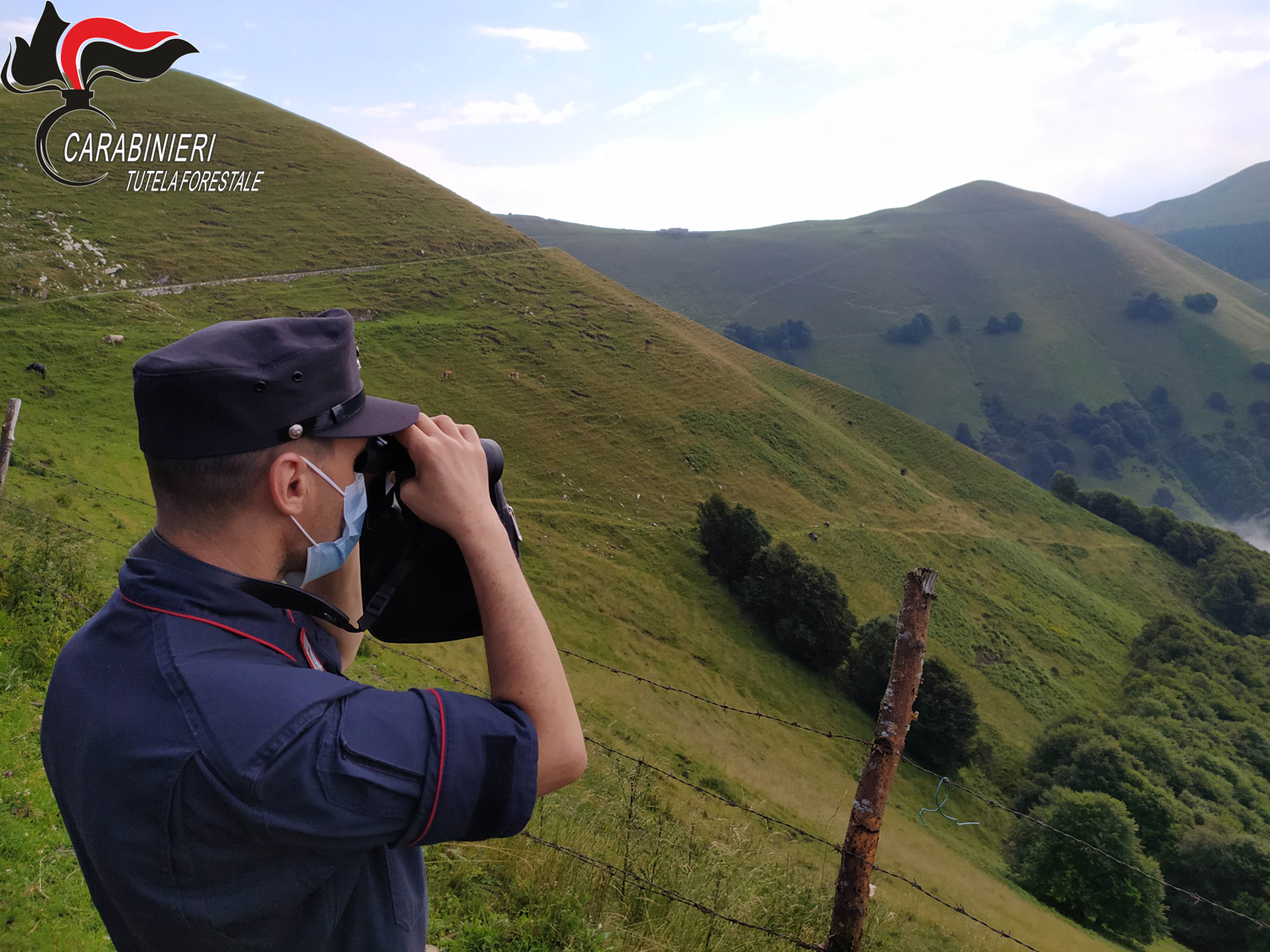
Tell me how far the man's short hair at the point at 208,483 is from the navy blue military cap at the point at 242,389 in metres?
0.02

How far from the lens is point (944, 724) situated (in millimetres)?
28984

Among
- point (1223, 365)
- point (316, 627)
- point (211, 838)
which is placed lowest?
point (211, 838)

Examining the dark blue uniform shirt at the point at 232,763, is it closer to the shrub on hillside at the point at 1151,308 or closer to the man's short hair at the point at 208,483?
the man's short hair at the point at 208,483

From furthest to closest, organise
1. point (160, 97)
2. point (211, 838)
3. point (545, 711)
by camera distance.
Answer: point (160, 97)
point (545, 711)
point (211, 838)

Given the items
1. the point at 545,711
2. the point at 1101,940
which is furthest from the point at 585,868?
the point at 1101,940

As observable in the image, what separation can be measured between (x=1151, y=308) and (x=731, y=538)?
417 ft

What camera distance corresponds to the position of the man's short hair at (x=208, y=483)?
1.30 m

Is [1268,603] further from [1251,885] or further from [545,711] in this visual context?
[545,711]

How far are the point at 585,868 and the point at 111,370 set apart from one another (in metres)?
31.8

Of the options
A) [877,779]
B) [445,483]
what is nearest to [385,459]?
[445,483]

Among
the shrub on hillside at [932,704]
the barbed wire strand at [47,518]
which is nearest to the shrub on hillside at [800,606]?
the shrub on hillside at [932,704]

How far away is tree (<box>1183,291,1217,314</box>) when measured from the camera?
405 ft

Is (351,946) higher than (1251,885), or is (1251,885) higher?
(351,946)

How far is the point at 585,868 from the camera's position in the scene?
4.12 metres
